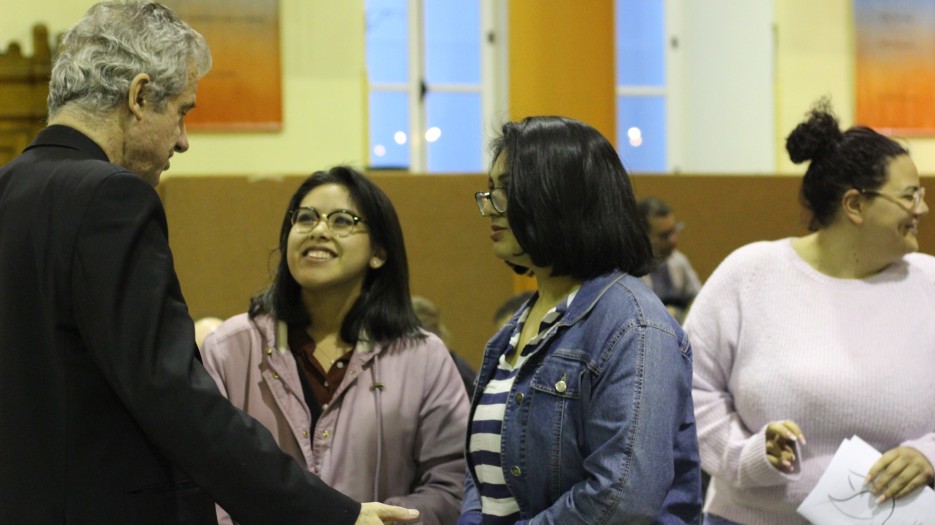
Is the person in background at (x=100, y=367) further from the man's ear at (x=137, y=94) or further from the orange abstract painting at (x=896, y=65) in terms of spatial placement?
the orange abstract painting at (x=896, y=65)

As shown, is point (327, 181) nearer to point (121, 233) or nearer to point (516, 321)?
point (516, 321)

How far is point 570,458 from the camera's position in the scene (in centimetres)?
194

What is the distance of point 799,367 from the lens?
8.77 feet

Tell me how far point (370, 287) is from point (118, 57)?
1.05m

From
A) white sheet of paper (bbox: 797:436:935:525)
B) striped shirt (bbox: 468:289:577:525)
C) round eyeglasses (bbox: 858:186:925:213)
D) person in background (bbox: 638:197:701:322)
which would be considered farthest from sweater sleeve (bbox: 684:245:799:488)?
person in background (bbox: 638:197:701:322)

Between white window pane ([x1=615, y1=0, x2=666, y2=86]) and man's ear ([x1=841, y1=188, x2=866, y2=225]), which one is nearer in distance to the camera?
man's ear ([x1=841, y1=188, x2=866, y2=225])

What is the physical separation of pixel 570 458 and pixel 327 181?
1168mm

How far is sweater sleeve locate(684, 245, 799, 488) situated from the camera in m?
2.71

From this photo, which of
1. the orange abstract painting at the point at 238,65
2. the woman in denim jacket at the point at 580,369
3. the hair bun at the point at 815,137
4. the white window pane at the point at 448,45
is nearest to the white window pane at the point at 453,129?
the white window pane at the point at 448,45

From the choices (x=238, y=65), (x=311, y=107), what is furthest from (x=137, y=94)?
(x=311, y=107)

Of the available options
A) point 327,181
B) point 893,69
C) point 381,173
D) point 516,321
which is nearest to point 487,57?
point 893,69

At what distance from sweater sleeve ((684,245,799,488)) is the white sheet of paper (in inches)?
7.1

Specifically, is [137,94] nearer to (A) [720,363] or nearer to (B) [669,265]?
(A) [720,363]

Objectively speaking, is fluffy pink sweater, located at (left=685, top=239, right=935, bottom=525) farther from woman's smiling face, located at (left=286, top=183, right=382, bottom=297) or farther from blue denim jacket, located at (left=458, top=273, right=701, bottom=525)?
woman's smiling face, located at (left=286, top=183, right=382, bottom=297)
